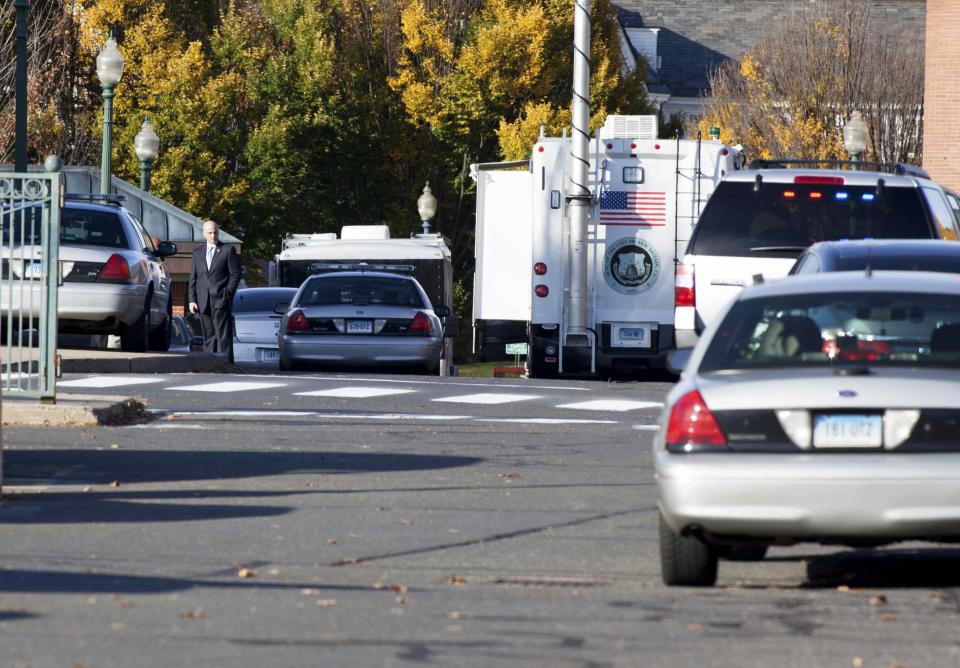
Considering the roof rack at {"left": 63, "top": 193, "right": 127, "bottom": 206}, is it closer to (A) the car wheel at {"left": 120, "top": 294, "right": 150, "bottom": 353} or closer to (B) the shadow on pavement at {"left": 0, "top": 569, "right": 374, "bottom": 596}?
(A) the car wheel at {"left": 120, "top": 294, "right": 150, "bottom": 353}

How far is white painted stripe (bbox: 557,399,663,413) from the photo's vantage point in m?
16.8

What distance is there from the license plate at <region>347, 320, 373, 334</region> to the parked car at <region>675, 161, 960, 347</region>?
214 inches

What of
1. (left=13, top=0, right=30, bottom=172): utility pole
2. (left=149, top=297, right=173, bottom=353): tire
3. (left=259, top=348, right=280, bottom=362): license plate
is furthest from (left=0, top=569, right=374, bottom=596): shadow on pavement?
(left=259, top=348, right=280, bottom=362): license plate

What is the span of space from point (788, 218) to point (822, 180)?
0.45m

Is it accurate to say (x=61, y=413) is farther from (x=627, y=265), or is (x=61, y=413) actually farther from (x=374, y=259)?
(x=374, y=259)

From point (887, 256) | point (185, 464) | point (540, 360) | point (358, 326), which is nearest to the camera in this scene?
point (887, 256)

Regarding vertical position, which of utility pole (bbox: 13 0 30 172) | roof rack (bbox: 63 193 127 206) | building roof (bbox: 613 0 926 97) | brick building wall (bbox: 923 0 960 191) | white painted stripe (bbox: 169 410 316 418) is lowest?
white painted stripe (bbox: 169 410 316 418)

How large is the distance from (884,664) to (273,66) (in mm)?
44201

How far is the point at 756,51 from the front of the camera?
162 feet

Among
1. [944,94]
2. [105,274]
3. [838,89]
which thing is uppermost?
[838,89]

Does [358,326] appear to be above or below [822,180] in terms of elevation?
below

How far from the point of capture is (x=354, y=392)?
58.9 feet

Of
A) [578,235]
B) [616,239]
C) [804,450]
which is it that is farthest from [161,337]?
[804,450]

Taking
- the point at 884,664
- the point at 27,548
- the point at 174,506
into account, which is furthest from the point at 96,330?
the point at 884,664
